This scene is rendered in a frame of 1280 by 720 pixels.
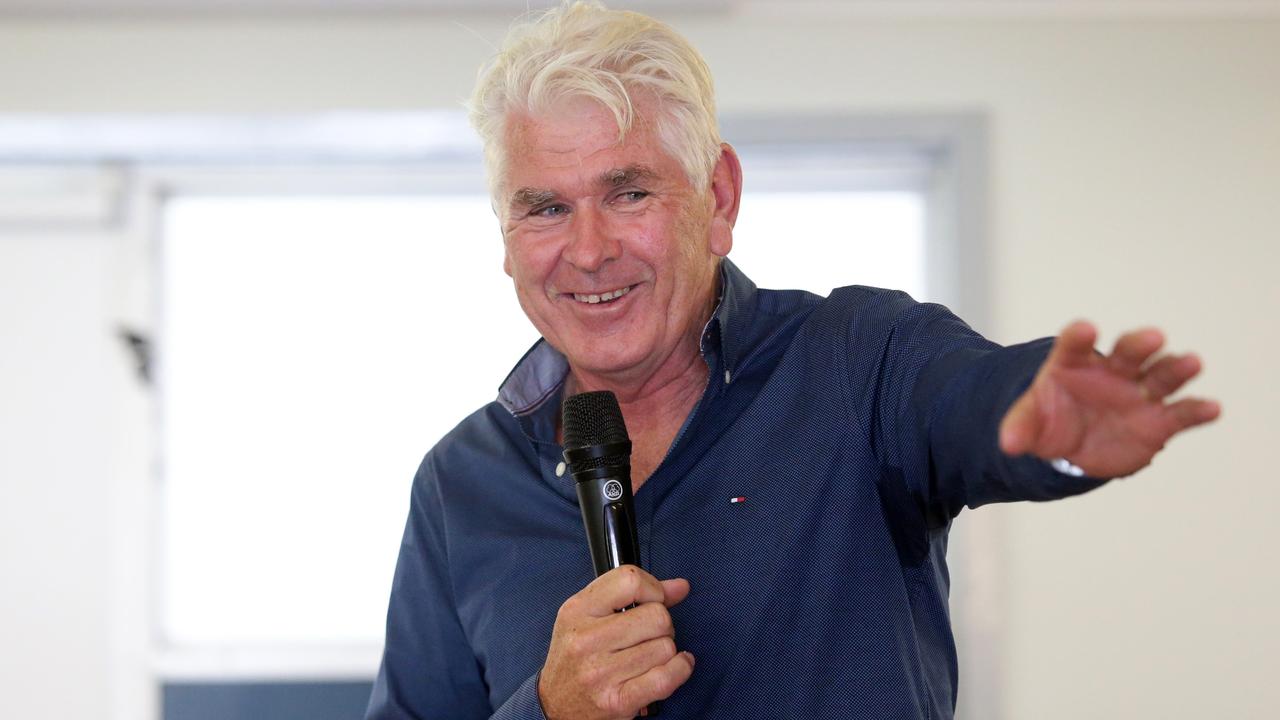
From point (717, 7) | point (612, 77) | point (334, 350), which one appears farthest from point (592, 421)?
point (334, 350)

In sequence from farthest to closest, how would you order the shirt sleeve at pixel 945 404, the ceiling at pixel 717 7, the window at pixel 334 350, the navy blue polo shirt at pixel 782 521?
the window at pixel 334 350, the ceiling at pixel 717 7, the navy blue polo shirt at pixel 782 521, the shirt sleeve at pixel 945 404

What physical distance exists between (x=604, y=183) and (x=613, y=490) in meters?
0.37

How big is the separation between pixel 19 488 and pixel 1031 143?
3.16 m

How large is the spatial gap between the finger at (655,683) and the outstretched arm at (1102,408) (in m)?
0.39

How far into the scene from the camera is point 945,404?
3.66ft

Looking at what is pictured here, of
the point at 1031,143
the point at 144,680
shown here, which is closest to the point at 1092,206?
the point at 1031,143

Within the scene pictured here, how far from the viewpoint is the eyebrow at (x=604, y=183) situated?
133 centimetres

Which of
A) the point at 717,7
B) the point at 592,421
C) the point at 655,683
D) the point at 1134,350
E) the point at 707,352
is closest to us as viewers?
the point at 1134,350

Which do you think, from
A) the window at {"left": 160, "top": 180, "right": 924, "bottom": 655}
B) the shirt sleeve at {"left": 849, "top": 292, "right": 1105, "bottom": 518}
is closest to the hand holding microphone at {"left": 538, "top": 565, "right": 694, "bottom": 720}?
the shirt sleeve at {"left": 849, "top": 292, "right": 1105, "bottom": 518}

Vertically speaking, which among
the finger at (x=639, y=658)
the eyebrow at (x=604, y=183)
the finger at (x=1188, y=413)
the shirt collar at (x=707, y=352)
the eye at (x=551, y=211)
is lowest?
the finger at (x=639, y=658)

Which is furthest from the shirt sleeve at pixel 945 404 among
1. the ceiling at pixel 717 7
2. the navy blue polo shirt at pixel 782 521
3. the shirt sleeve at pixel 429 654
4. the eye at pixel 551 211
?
the ceiling at pixel 717 7

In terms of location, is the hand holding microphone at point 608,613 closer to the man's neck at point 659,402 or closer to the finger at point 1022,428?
the man's neck at point 659,402

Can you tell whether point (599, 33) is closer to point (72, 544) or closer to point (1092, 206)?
point (1092, 206)

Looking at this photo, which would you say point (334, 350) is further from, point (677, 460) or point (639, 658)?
point (639, 658)
